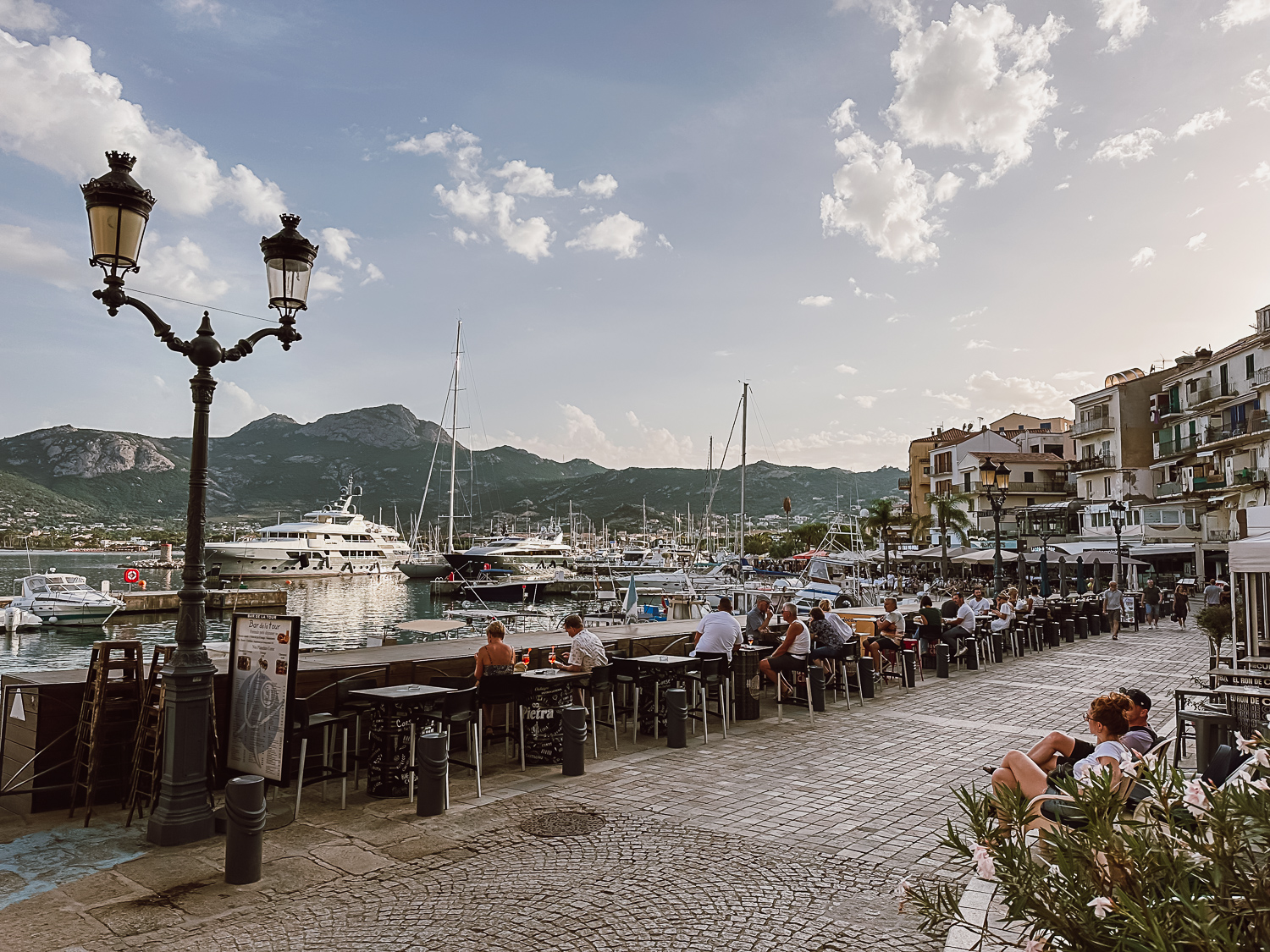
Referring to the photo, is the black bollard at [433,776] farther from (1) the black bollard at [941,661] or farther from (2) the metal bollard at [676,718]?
(1) the black bollard at [941,661]

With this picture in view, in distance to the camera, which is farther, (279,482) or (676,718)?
(279,482)

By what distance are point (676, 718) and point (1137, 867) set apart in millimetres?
7284

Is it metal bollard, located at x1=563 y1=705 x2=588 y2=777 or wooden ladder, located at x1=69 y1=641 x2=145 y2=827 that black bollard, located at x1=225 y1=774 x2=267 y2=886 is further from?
metal bollard, located at x1=563 y1=705 x2=588 y2=777

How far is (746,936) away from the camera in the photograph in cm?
439

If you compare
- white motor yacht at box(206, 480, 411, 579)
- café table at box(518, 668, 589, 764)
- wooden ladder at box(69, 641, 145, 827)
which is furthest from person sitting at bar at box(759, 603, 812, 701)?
white motor yacht at box(206, 480, 411, 579)

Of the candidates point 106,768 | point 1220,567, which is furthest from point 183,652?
point 1220,567

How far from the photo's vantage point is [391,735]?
7.00 meters

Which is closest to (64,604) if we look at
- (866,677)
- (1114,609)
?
(866,677)

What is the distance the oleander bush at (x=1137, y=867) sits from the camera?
1.88 m

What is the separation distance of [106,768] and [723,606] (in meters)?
7.10

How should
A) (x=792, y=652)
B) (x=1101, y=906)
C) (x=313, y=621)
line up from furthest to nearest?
(x=313, y=621) < (x=792, y=652) < (x=1101, y=906)

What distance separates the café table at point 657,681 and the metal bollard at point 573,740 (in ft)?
5.67

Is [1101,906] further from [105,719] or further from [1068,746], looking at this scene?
[105,719]

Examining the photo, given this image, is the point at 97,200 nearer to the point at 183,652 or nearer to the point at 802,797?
the point at 183,652
